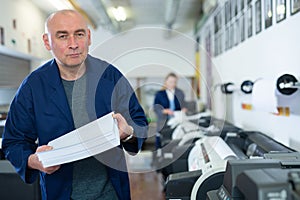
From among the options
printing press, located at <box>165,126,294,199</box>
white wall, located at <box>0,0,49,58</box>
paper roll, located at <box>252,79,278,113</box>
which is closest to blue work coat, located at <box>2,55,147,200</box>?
printing press, located at <box>165,126,294,199</box>

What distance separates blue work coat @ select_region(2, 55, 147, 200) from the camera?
1.31 m

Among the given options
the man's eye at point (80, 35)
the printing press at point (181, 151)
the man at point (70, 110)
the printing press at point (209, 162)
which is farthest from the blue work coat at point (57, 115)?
the printing press at point (181, 151)

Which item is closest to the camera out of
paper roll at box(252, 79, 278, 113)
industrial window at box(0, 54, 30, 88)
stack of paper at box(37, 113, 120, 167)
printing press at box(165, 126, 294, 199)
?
stack of paper at box(37, 113, 120, 167)

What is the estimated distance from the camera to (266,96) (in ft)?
6.52

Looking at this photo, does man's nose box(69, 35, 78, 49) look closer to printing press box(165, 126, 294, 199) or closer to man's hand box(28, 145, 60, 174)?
man's hand box(28, 145, 60, 174)

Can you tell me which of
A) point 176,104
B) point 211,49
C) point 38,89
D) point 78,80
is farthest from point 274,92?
point 211,49

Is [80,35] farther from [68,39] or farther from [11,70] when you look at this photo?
[11,70]

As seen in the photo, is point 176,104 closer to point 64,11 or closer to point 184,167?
point 184,167

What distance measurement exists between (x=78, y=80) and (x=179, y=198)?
0.75 m

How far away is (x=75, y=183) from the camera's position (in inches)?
53.2

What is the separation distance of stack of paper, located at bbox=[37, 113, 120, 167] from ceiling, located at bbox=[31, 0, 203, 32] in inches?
123

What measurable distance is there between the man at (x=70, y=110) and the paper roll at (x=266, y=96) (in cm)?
91

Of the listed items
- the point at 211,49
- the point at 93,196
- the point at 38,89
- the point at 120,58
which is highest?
the point at 211,49

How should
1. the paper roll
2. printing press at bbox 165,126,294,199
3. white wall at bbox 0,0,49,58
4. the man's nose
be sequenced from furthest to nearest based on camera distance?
white wall at bbox 0,0,49,58 → the paper roll → printing press at bbox 165,126,294,199 → the man's nose
